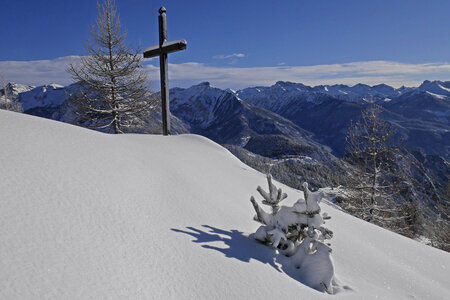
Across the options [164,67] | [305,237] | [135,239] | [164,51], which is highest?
[164,51]

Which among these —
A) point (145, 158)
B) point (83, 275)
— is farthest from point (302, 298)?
point (145, 158)

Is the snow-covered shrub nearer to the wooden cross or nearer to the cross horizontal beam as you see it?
the wooden cross

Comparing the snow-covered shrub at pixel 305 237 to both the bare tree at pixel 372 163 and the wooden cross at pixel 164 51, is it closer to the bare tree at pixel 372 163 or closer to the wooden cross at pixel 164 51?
the wooden cross at pixel 164 51

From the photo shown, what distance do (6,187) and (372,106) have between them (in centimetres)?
1546

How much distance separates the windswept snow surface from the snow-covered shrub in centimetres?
12

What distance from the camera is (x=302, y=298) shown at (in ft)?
7.27

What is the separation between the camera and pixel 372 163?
1388 centimetres

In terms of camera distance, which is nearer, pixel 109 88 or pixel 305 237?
pixel 305 237

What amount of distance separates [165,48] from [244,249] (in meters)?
6.50

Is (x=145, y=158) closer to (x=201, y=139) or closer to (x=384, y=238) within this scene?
(x=201, y=139)

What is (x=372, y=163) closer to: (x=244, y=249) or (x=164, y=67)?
(x=164, y=67)

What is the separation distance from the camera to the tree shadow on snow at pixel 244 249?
8.29 ft

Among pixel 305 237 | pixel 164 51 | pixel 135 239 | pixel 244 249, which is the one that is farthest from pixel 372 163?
pixel 135 239

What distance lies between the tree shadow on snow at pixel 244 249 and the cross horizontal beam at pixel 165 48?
18.9 feet
